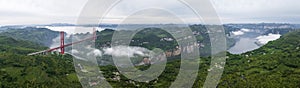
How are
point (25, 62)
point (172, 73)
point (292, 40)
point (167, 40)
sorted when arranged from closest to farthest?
point (25, 62), point (172, 73), point (292, 40), point (167, 40)

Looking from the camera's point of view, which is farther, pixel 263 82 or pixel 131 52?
pixel 131 52

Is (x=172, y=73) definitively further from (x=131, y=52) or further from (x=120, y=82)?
(x=131, y=52)

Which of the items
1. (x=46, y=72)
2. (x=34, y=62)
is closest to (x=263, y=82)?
(x=46, y=72)

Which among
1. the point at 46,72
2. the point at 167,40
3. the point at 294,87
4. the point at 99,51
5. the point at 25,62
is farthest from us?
the point at 167,40

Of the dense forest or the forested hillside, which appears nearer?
the forested hillside

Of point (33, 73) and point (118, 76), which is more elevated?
point (33, 73)

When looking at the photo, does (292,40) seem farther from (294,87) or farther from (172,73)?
(294,87)

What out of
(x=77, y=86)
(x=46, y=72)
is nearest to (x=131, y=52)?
(x=46, y=72)

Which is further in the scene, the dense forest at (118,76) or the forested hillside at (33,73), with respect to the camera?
the dense forest at (118,76)

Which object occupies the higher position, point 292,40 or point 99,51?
point 292,40

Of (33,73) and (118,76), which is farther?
(118,76)
